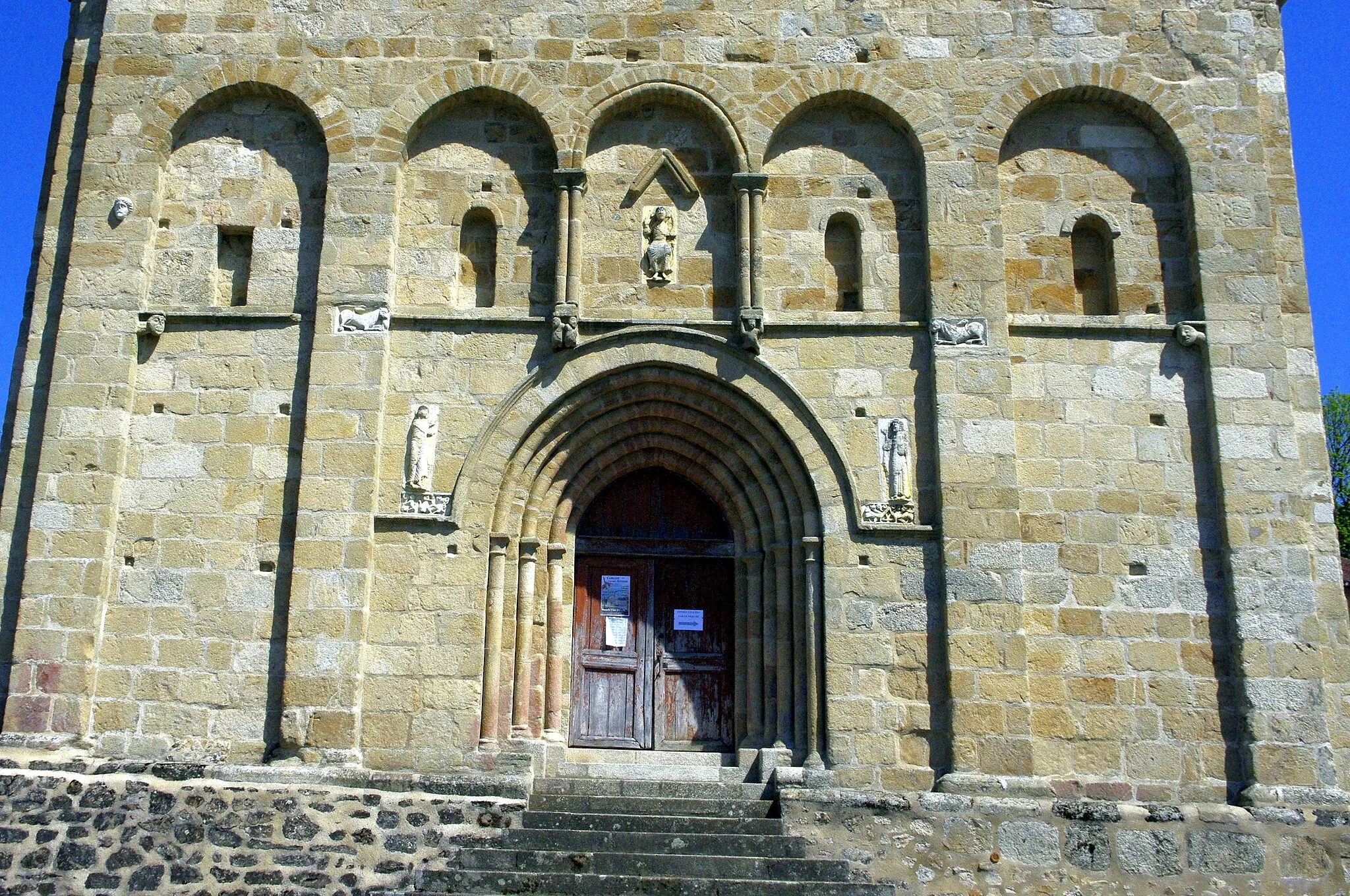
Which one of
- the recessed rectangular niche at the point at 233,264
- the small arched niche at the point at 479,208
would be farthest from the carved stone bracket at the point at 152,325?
the small arched niche at the point at 479,208

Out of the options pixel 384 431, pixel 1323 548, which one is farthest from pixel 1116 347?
pixel 384 431

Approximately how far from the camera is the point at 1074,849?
8.34m

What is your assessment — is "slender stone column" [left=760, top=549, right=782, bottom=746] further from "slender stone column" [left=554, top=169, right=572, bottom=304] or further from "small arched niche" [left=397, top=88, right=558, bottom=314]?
"small arched niche" [left=397, top=88, right=558, bottom=314]

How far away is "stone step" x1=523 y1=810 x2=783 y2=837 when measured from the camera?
846 centimetres

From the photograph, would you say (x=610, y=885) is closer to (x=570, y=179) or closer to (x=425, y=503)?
(x=425, y=503)

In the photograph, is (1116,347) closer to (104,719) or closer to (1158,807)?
(1158,807)

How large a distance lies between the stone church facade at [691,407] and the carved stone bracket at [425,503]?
3 centimetres

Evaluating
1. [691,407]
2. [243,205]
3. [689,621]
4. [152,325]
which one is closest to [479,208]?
[243,205]

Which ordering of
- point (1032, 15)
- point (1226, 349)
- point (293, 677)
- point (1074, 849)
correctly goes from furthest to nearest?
1. point (1032, 15)
2. point (1226, 349)
3. point (293, 677)
4. point (1074, 849)

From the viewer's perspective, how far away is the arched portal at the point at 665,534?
30.3 ft

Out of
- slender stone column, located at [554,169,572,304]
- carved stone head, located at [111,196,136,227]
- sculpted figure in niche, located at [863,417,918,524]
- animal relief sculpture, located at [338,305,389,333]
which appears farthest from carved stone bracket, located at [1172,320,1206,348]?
carved stone head, located at [111,196,136,227]

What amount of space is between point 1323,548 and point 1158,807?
2.41 m

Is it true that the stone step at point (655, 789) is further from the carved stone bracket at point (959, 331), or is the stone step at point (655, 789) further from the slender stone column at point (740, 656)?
the carved stone bracket at point (959, 331)

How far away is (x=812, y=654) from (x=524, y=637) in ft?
7.16
